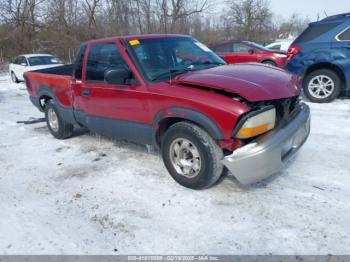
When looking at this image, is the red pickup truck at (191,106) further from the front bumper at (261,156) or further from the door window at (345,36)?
the door window at (345,36)

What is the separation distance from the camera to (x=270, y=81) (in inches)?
138

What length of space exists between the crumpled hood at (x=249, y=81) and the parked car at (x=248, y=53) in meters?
7.77

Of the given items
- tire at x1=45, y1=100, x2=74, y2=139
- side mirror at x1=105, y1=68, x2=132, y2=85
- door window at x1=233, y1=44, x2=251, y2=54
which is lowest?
tire at x1=45, y1=100, x2=74, y2=139

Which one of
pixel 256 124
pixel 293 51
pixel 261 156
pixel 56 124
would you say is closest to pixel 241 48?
pixel 293 51

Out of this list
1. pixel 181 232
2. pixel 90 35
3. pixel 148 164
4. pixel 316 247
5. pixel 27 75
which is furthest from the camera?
pixel 90 35

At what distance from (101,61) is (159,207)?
7.55 ft

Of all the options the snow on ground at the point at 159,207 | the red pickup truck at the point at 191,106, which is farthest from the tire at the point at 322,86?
the red pickup truck at the point at 191,106

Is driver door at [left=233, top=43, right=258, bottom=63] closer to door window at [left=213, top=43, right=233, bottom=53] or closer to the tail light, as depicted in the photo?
door window at [left=213, top=43, right=233, bottom=53]

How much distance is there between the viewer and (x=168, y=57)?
4.14 m

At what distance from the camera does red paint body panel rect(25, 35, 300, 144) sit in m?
3.17

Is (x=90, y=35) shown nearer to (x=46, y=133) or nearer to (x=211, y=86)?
(x=46, y=133)

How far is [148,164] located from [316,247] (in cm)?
245

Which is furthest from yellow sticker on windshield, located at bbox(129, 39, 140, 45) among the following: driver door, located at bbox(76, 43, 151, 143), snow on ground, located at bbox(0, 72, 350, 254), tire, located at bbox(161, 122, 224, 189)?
snow on ground, located at bbox(0, 72, 350, 254)

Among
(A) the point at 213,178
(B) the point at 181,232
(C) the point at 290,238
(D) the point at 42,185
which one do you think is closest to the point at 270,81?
(A) the point at 213,178
